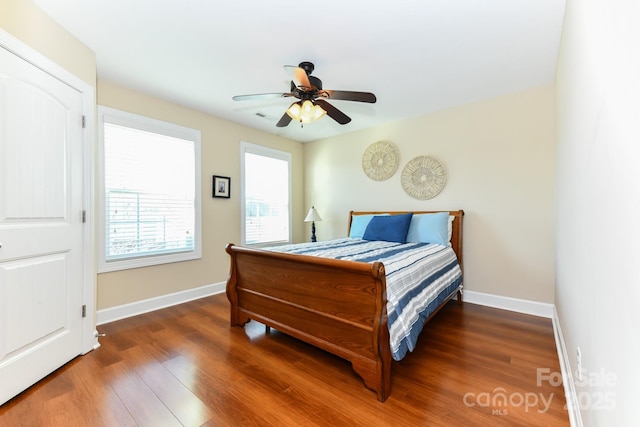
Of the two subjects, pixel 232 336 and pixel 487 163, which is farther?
pixel 487 163

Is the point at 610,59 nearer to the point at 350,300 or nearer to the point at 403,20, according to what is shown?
the point at 403,20

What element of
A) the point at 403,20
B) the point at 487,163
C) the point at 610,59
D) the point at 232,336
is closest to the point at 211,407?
the point at 232,336

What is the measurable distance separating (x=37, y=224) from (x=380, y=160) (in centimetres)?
370

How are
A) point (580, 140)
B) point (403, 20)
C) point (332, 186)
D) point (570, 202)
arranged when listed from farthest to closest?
point (332, 186) < point (403, 20) < point (570, 202) < point (580, 140)

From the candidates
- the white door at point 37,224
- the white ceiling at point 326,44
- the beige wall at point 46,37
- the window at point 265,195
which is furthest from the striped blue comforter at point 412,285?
the beige wall at point 46,37

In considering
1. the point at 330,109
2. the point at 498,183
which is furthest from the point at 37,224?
the point at 498,183

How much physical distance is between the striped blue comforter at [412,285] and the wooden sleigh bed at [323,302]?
0.12 m

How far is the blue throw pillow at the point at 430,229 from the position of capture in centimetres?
325

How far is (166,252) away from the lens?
10.8 ft

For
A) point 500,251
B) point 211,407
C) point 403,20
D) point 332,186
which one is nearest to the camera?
point 211,407

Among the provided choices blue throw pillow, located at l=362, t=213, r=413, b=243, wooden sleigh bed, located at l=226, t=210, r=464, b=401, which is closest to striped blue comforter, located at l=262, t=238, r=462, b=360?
wooden sleigh bed, located at l=226, t=210, r=464, b=401

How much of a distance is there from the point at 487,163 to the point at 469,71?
1.13 m

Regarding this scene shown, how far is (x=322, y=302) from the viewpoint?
1.98 meters

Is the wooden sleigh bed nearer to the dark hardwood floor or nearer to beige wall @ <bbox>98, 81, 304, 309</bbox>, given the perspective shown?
the dark hardwood floor
